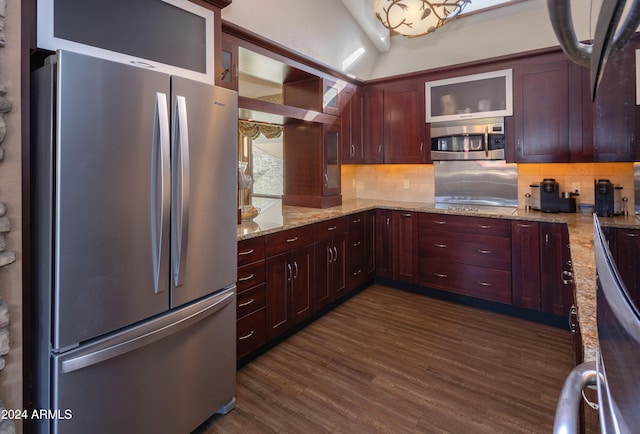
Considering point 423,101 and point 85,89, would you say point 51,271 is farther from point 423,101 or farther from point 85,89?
point 423,101

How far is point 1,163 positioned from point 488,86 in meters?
3.89

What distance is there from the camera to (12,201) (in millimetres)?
1331

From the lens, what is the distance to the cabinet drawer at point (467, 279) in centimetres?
346

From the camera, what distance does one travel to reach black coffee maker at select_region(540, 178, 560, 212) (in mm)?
3518

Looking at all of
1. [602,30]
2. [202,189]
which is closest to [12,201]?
[202,189]

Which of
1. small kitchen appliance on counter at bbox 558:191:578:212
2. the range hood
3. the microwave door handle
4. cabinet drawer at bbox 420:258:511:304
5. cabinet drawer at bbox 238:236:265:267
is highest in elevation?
the microwave door handle

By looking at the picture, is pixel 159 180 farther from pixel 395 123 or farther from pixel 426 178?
pixel 426 178

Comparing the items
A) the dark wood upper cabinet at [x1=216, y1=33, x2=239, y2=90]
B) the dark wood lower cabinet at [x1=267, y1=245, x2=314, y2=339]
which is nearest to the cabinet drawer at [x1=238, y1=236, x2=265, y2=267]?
the dark wood lower cabinet at [x1=267, y1=245, x2=314, y2=339]

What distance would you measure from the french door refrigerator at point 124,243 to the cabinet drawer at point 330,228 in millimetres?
1361

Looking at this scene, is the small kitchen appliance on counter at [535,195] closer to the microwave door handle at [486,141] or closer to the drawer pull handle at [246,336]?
the microwave door handle at [486,141]

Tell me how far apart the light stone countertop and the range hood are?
214 mm

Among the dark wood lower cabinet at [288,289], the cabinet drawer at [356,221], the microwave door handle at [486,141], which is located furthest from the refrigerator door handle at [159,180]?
the microwave door handle at [486,141]

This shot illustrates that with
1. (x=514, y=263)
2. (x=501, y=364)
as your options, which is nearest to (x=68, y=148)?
(x=501, y=364)

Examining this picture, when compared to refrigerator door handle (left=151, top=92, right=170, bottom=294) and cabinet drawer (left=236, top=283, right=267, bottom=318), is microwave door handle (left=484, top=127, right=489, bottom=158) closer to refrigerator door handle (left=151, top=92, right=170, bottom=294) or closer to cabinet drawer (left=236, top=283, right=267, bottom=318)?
cabinet drawer (left=236, top=283, right=267, bottom=318)
